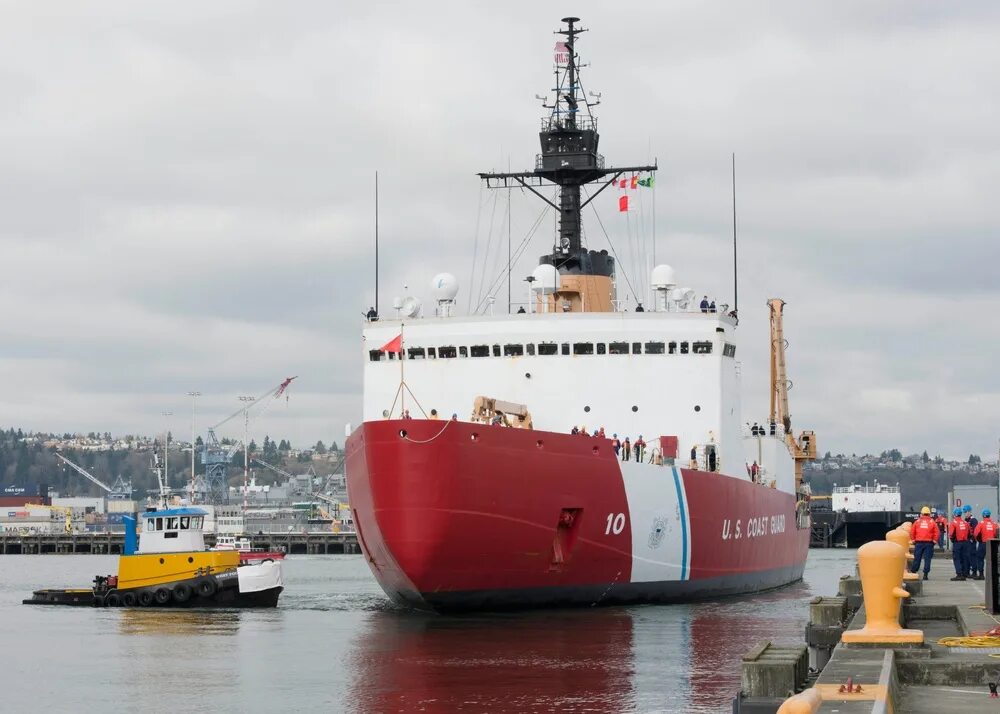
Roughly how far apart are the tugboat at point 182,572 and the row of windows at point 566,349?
7569mm

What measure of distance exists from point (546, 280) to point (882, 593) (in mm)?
21857

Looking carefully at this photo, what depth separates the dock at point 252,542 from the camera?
95.6m

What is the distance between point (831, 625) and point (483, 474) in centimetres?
778

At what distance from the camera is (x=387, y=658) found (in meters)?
22.5

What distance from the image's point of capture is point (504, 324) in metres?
31.9

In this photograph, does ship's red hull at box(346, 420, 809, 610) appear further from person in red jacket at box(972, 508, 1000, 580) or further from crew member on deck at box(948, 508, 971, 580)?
person in red jacket at box(972, 508, 1000, 580)

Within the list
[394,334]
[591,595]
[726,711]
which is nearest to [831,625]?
[726,711]

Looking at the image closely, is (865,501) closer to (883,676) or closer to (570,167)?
(570,167)

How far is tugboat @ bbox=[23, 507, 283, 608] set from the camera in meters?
35.3

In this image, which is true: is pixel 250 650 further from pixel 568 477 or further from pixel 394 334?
pixel 394 334

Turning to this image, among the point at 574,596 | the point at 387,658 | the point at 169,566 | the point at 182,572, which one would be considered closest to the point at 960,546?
the point at 574,596

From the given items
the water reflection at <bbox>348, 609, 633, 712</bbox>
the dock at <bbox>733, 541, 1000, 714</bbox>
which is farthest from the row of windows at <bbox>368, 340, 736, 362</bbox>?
the dock at <bbox>733, 541, 1000, 714</bbox>

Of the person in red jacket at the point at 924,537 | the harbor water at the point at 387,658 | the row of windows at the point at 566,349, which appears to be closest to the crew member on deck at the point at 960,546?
the person in red jacket at the point at 924,537

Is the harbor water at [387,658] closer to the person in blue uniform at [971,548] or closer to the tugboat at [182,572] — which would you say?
the tugboat at [182,572]
